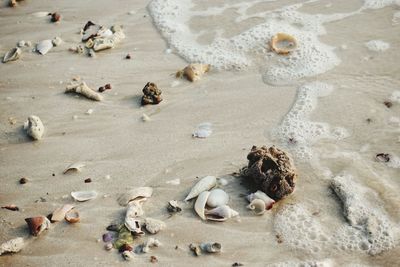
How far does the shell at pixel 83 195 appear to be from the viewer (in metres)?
3.51

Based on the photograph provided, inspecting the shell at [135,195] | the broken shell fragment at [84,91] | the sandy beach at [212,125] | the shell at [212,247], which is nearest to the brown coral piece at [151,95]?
the sandy beach at [212,125]

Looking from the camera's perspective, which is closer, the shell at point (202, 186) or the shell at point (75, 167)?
the shell at point (202, 186)

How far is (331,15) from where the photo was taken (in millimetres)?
5730

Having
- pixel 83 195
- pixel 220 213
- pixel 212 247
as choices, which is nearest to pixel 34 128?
pixel 83 195

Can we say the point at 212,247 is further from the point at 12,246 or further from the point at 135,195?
the point at 12,246

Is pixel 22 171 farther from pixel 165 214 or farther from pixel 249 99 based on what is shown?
pixel 249 99

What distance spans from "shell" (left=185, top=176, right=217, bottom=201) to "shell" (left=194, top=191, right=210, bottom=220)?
0.18 ft

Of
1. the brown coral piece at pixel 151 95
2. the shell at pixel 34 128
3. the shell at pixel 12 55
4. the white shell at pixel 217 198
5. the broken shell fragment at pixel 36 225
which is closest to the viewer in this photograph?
the broken shell fragment at pixel 36 225

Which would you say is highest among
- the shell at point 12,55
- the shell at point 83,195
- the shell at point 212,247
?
the shell at point 12,55

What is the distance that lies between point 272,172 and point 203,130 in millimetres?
930

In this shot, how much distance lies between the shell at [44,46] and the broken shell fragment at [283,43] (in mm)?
2542

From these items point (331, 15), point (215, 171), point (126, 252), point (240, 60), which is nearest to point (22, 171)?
point (126, 252)

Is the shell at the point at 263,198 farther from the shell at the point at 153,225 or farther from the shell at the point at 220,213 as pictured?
the shell at the point at 153,225

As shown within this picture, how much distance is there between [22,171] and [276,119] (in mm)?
2298
